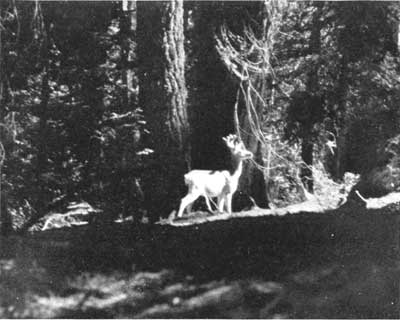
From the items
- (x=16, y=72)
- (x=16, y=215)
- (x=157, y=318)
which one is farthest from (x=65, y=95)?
(x=157, y=318)

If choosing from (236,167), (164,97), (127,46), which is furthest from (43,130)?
(236,167)

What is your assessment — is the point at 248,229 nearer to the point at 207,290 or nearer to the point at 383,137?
the point at 207,290

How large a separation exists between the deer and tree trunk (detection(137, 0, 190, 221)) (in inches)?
7.0

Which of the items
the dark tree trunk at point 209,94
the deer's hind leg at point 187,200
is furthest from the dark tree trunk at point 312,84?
the deer's hind leg at point 187,200

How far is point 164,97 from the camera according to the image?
19.9ft

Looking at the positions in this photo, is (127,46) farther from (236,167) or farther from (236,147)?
(236,167)

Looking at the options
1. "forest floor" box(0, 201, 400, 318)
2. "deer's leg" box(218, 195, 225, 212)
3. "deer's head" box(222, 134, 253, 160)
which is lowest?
"forest floor" box(0, 201, 400, 318)

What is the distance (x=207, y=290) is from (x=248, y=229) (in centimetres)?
70

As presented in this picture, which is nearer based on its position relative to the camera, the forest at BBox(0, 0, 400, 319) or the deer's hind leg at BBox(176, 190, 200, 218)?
the forest at BBox(0, 0, 400, 319)

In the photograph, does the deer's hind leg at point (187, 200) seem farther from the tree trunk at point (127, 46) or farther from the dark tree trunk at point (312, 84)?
the tree trunk at point (127, 46)

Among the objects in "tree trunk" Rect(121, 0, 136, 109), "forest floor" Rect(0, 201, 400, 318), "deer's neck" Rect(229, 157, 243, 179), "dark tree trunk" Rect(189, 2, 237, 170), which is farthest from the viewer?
"tree trunk" Rect(121, 0, 136, 109)

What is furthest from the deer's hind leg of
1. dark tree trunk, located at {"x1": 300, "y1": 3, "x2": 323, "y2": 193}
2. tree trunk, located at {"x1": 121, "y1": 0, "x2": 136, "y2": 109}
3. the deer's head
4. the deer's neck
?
tree trunk, located at {"x1": 121, "y1": 0, "x2": 136, "y2": 109}

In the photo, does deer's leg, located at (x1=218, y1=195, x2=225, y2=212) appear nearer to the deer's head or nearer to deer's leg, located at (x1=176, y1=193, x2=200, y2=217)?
deer's leg, located at (x1=176, y1=193, x2=200, y2=217)

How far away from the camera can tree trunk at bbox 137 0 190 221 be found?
19.5 ft
